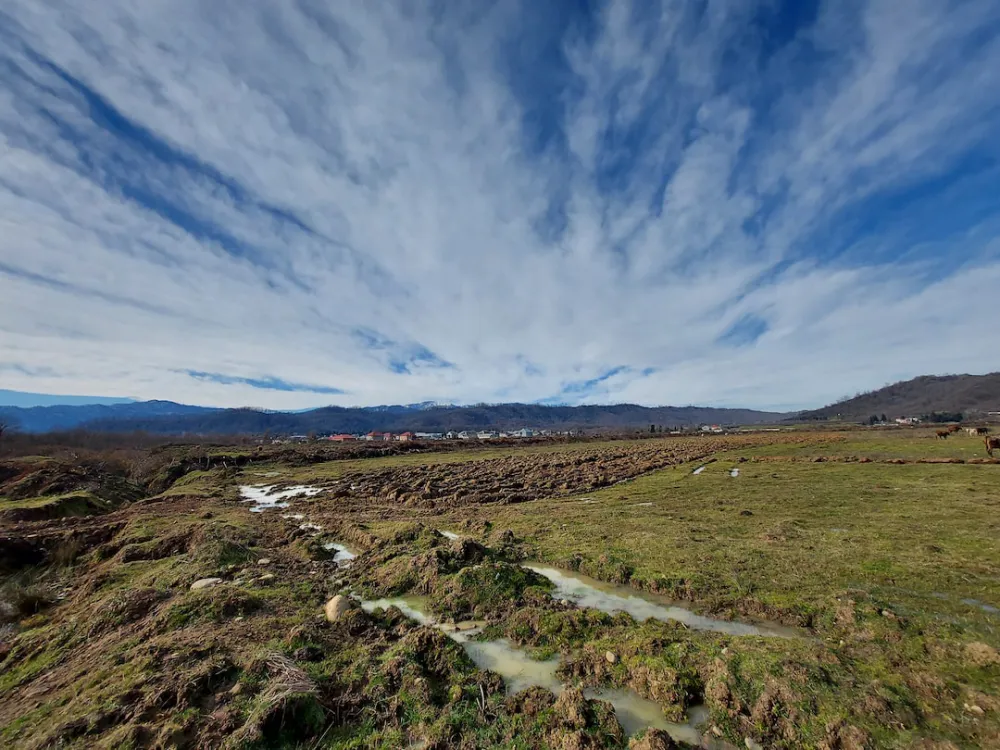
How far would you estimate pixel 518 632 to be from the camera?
895 centimetres

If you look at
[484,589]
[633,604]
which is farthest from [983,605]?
[484,589]

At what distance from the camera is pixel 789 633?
8.64 metres

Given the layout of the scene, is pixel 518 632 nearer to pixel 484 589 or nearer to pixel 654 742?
pixel 484 589

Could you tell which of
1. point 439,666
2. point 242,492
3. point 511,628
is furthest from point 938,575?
point 242,492

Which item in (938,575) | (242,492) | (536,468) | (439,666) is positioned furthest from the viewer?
(536,468)

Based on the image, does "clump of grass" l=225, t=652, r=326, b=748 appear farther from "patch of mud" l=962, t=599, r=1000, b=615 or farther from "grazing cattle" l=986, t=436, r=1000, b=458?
"grazing cattle" l=986, t=436, r=1000, b=458

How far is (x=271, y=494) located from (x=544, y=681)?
1443 inches

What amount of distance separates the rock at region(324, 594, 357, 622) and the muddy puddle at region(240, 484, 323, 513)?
2162 centimetres

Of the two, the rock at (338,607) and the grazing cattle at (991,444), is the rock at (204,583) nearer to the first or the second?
the rock at (338,607)

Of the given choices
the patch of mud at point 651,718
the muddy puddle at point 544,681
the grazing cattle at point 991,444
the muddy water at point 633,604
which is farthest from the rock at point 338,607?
the grazing cattle at point 991,444

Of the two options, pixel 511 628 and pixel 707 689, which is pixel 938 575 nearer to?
pixel 707 689

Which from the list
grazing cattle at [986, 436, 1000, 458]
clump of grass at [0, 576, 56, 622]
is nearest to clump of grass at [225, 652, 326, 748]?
clump of grass at [0, 576, 56, 622]

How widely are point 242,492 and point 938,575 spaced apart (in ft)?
150

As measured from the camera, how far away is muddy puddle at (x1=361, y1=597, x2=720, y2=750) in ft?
19.8
